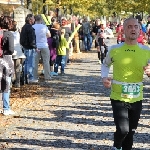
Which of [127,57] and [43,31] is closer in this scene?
[127,57]

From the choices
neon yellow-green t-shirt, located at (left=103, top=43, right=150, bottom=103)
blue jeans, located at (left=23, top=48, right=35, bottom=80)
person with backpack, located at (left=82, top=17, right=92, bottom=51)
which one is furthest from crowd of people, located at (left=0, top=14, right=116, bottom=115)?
person with backpack, located at (left=82, top=17, right=92, bottom=51)

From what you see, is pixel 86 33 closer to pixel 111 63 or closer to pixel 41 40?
pixel 41 40

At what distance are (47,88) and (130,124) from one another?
A: 7.03 m

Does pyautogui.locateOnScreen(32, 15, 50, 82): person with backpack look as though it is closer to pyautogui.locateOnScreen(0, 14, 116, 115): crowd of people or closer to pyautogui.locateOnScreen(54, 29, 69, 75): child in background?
pyautogui.locateOnScreen(0, 14, 116, 115): crowd of people

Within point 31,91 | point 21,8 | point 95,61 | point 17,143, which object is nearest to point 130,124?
point 17,143

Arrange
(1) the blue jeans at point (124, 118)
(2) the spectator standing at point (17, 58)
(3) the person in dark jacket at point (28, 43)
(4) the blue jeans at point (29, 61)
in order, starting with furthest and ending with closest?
(4) the blue jeans at point (29, 61) → (3) the person in dark jacket at point (28, 43) → (2) the spectator standing at point (17, 58) → (1) the blue jeans at point (124, 118)

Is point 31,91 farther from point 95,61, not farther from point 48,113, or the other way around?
point 95,61

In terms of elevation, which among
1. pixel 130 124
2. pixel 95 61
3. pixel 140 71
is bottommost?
pixel 95 61

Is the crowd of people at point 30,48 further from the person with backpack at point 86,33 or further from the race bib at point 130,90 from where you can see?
the person with backpack at point 86,33

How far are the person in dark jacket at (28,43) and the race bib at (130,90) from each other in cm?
670

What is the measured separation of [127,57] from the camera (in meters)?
5.38

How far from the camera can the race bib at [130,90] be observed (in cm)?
540

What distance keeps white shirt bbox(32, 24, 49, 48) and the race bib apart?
770 cm

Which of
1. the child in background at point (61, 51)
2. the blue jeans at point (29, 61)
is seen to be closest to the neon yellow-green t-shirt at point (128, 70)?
the blue jeans at point (29, 61)
